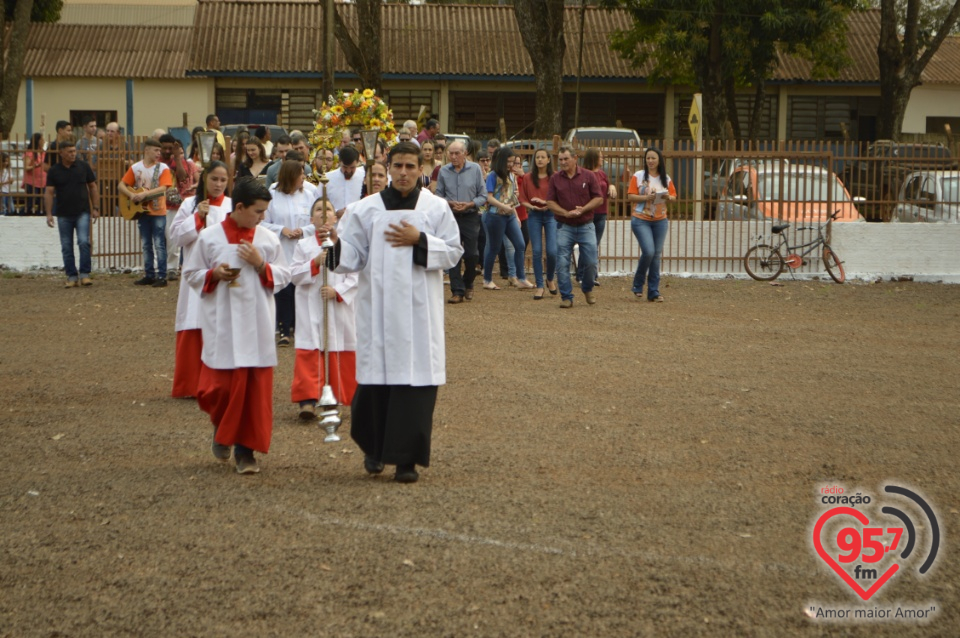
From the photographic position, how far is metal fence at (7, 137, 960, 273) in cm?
1933

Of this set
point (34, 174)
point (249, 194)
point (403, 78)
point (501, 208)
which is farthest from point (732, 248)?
point (403, 78)

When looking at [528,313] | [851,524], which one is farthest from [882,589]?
[528,313]

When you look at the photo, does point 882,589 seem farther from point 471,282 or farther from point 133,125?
point 133,125

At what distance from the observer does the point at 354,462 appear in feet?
25.5

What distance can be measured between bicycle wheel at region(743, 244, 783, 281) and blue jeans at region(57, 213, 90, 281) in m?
9.19

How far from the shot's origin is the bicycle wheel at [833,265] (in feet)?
62.9

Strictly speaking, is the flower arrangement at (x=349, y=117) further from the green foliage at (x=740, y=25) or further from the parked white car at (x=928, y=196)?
the green foliage at (x=740, y=25)

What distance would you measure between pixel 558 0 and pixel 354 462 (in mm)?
23107

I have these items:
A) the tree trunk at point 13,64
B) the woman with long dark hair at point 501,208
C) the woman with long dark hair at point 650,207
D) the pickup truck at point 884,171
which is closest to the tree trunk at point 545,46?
the pickup truck at point 884,171

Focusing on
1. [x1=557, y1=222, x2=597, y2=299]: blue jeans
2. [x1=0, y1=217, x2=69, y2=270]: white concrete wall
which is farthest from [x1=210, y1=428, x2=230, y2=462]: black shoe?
[x1=0, y1=217, x2=69, y2=270]: white concrete wall

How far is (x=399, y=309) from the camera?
7.11 m

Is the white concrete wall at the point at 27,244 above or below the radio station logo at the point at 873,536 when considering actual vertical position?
above

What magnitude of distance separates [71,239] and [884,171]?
11.6 meters

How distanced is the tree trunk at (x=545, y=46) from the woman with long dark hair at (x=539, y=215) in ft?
43.5
